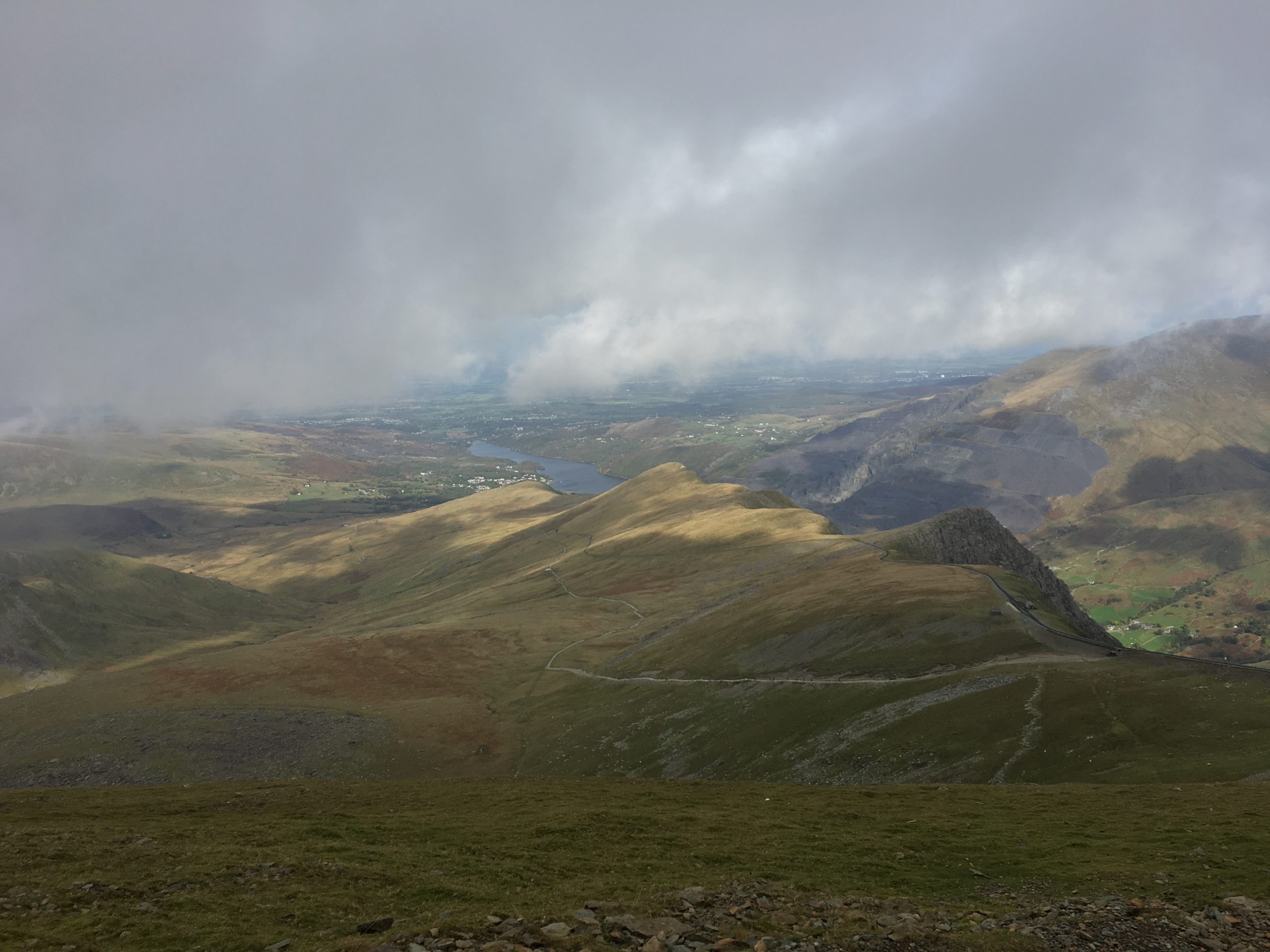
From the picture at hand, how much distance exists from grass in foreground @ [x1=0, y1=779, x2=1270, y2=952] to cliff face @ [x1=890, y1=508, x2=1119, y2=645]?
311 feet

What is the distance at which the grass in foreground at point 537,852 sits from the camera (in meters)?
25.2

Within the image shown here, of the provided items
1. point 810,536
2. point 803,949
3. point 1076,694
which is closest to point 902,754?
point 1076,694

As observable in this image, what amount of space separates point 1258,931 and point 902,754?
3805 cm

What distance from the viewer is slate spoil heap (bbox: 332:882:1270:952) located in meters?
21.3

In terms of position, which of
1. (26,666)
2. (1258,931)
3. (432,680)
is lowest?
(26,666)

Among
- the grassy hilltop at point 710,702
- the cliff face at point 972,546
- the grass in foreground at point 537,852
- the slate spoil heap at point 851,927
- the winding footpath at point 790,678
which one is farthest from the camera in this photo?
the cliff face at point 972,546

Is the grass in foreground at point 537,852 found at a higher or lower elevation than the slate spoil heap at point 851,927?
lower

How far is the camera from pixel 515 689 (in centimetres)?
11738

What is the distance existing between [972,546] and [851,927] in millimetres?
131777

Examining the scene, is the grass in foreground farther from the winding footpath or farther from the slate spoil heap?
the winding footpath

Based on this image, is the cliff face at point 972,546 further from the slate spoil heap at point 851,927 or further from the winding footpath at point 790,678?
the slate spoil heap at point 851,927

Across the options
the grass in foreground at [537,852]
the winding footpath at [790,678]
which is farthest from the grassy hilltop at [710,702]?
the grass in foreground at [537,852]

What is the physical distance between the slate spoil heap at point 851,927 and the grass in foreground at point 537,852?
1.49 meters

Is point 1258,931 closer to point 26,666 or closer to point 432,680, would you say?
point 432,680
